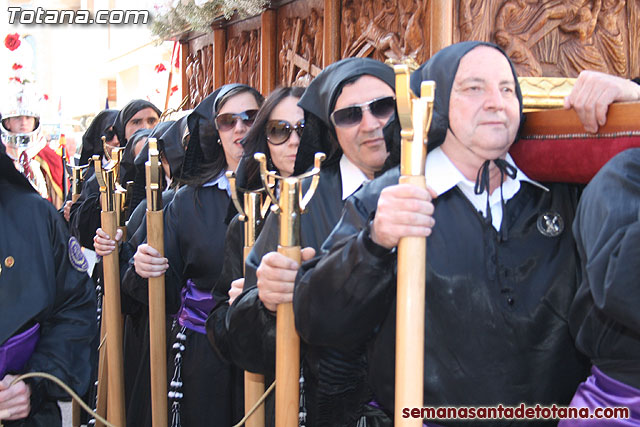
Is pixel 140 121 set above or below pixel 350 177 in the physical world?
above

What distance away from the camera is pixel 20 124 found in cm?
935

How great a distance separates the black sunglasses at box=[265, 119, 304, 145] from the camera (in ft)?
11.0

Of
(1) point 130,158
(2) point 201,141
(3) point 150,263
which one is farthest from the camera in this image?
(1) point 130,158

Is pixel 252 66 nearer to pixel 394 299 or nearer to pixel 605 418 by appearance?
pixel 394 299

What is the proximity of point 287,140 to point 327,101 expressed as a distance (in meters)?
0.48

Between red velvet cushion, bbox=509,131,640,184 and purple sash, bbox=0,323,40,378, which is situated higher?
red velvet cushion, bbox=509,131,640,184

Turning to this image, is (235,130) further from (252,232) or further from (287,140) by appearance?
(252,232)

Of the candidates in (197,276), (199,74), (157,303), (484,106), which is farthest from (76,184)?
(484,106)

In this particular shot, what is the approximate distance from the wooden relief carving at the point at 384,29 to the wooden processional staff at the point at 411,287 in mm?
1985

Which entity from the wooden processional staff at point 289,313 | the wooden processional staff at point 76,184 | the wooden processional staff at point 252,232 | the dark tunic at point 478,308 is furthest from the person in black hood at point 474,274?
the wooden processional staff at point 76,184

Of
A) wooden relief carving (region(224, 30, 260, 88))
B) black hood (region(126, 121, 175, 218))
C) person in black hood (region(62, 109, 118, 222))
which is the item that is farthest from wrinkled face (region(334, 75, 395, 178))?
person in black hood (region(62, 109, 118, 222))

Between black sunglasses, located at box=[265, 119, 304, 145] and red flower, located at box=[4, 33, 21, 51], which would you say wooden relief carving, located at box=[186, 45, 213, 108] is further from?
red flower, located at box=[4, 33, 21, 51]

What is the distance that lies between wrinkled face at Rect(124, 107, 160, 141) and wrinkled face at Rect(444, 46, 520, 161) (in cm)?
479

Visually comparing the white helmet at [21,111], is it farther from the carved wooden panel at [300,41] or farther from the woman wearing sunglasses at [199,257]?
the woman wearing sunglasses at [199,257]
